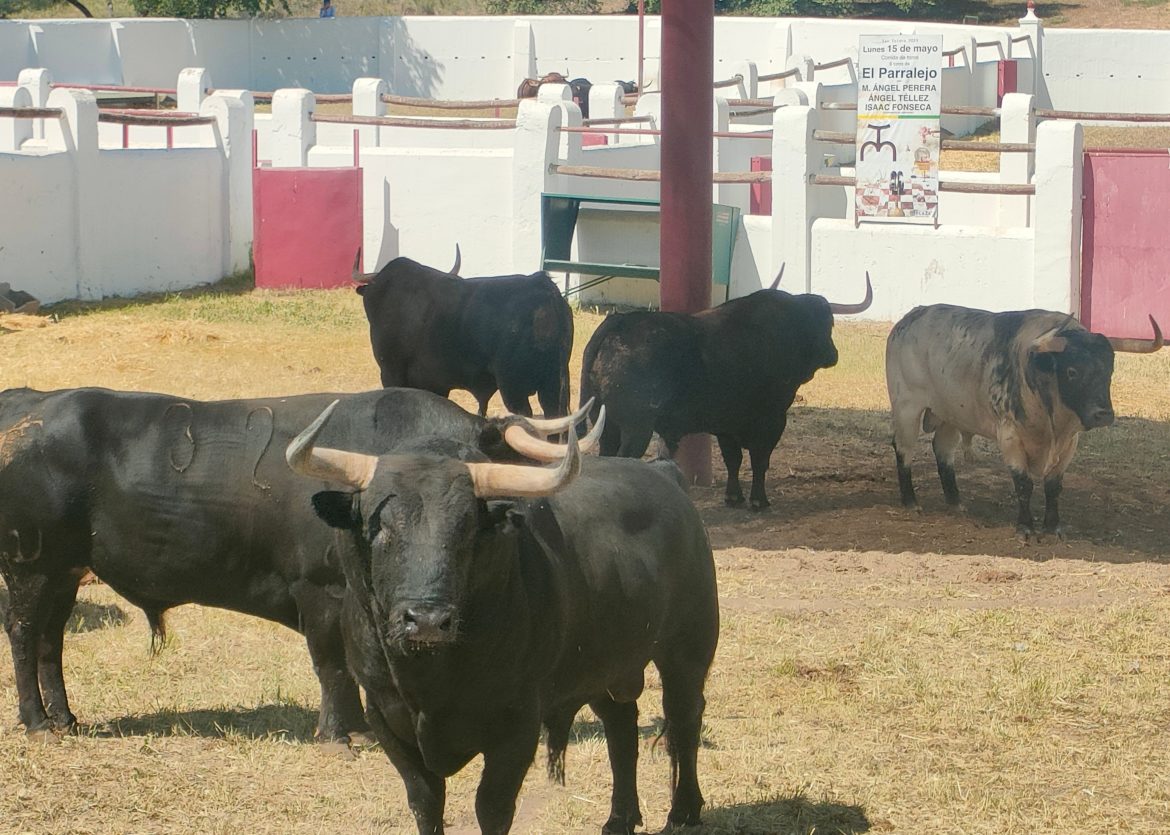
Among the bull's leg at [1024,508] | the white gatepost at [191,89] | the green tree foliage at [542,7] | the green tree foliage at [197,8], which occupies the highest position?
the green tree foliage at [542,7]

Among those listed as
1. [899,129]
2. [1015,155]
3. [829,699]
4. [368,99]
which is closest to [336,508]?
[829,699]

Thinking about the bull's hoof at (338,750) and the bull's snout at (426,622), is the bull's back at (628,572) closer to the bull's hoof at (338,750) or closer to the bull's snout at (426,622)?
the bull's snout at (426,622)

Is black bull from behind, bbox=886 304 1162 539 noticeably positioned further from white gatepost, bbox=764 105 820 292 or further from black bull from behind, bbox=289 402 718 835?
white gatepost, bbox=764 105 820 292

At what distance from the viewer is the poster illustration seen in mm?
17281

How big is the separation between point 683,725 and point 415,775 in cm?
110

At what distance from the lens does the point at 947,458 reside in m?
11.1

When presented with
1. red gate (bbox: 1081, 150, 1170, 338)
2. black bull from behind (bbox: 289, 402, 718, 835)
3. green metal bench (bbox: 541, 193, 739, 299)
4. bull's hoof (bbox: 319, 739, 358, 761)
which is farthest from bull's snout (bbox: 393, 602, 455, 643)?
red gate (bbox: 1081, 150, 1170, 338)

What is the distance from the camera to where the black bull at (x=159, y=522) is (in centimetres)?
639

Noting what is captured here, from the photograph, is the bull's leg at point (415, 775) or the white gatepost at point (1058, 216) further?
the white gatepost at point (1058, 216)

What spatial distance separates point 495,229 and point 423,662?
14354mm

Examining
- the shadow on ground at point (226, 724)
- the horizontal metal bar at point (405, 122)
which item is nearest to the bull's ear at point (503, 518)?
the shadow on ground at point (226, 724)

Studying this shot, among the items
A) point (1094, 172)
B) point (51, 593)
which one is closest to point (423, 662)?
point (51, 593)

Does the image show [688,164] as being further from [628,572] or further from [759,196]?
[759,196]

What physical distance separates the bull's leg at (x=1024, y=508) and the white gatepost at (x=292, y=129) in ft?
38.0
